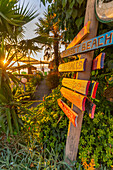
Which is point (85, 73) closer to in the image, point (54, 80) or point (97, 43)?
point (97, 43)

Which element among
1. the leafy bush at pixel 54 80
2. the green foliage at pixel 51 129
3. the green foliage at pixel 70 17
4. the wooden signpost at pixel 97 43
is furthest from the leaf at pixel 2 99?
the leafy bush at pixel 54 80

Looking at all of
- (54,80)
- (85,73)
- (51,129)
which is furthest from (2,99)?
(54,80)

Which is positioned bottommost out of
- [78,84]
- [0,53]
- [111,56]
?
[78,84]

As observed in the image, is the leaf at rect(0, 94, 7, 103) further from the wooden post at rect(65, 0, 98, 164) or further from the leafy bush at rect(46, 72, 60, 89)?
the leafy bush at rect(46, 72, 60, 89)

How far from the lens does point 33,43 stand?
2.33 meters

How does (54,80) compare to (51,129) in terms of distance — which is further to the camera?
(54,80)

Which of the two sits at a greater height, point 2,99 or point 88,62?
point 88,62

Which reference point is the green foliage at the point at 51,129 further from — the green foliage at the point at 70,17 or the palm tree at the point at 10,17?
the palm tree at the point at 10,17

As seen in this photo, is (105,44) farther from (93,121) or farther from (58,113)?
(58,113)

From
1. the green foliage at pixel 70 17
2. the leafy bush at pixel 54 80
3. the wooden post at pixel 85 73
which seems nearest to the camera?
the wooden post at pixel 85 73

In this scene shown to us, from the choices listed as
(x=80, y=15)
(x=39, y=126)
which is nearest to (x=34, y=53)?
(x=80, y=15)

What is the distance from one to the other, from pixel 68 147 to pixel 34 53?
2.06 metres

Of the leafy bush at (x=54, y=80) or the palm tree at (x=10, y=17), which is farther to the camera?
the leafy bush at (x=54, y=80)

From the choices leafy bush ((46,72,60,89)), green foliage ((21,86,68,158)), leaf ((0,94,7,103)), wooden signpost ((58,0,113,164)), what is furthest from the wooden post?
leafy bush ((46,72,60,89))
